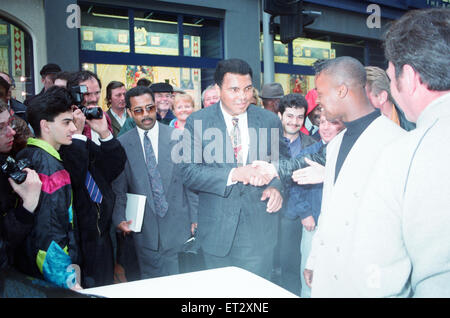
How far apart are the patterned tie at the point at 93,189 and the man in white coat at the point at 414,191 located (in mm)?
2048

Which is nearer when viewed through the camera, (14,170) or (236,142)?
(14,170)

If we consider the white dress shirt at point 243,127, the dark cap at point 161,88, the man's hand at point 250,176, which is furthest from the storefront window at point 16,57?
the man's hand at point 250,176

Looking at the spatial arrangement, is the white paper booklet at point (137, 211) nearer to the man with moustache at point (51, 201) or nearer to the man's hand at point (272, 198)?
the man with moustache at point (51, 201)

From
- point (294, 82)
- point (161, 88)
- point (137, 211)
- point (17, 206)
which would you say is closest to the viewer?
point (17, 206)

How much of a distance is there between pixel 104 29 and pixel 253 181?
6.37m

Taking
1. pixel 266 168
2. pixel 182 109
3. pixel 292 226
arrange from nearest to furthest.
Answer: pixel 266 168, pixel 292 226, pixel 182 109

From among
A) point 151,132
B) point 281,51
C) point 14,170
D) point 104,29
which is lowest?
point 14,170

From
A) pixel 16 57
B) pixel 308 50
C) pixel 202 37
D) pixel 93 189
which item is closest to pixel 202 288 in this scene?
pixel 93 189

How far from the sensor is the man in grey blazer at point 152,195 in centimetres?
316

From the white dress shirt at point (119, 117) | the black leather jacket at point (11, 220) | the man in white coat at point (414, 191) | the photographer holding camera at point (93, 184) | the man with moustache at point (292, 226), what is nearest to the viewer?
the man in white coat at point (414, 191)

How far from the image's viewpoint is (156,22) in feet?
26.9

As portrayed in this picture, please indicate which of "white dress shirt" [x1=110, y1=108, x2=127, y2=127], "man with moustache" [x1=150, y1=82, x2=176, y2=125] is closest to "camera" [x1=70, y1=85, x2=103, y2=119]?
"white dress shirt" [x1=110, y1=108, x2=127, y2=127]

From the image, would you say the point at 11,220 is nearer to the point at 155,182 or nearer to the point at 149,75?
the point at 155,182

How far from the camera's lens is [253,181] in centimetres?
244
